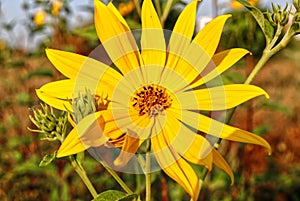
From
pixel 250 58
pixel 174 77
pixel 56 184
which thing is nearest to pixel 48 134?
pixel 174 77

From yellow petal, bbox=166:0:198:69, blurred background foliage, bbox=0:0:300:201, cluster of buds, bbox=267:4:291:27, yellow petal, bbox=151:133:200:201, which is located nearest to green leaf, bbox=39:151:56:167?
yellow petal, bbox=151:133:200:201

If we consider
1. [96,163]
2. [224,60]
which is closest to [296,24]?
[224,60]

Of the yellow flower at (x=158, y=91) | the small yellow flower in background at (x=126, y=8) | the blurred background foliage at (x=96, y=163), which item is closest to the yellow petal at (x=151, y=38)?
the yellow flower at (x=158, y=91)

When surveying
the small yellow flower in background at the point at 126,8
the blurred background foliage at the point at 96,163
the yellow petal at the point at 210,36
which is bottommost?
the blurred background foliage at the point at 96,163

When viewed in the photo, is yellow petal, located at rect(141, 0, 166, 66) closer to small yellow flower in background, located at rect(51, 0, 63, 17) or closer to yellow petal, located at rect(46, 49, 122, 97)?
yellow petal, located at rect(46, 49, 122, 97)

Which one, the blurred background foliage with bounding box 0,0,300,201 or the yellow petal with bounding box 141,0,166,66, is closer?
the yellow petal with bounding box 141,0,166,66

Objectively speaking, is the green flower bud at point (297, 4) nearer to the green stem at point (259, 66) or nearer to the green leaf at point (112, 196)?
the green stem at point (259, 66)

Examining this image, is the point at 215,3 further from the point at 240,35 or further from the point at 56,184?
the point at 56,184

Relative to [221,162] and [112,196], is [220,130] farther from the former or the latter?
[112,196]

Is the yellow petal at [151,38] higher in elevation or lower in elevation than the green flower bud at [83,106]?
higher
